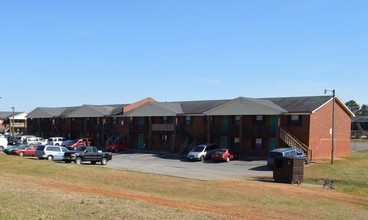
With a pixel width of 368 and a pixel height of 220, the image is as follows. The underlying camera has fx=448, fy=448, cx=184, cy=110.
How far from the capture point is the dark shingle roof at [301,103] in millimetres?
47688

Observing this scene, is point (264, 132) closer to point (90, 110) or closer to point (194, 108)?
point (194, 108)

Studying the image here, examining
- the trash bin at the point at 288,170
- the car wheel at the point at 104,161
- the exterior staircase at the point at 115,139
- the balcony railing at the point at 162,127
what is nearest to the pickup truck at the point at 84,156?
the car wheel at the point at 104,161

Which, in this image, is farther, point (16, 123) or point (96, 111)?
point (16, 123)

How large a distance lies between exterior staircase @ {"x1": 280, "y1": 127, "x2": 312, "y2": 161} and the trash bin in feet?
47.5

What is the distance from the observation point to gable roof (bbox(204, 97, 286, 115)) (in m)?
49.5

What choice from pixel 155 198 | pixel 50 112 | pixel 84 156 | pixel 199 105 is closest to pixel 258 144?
pixel 199 105

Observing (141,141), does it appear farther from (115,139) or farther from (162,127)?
(162,127)

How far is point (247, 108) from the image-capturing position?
5191cm

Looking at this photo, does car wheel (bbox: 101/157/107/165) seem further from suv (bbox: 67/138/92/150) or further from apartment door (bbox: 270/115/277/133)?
suv (bbox: 67/138/92/150)

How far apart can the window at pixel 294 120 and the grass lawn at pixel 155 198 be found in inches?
402

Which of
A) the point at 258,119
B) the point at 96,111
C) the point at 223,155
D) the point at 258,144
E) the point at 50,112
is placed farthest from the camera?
the point at 50,112

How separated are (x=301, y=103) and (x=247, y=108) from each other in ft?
19.9

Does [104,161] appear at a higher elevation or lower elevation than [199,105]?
lower

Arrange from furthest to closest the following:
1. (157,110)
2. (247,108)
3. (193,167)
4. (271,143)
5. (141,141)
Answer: (141,141), (157,110), (247,108), (271,143), (193,167)
